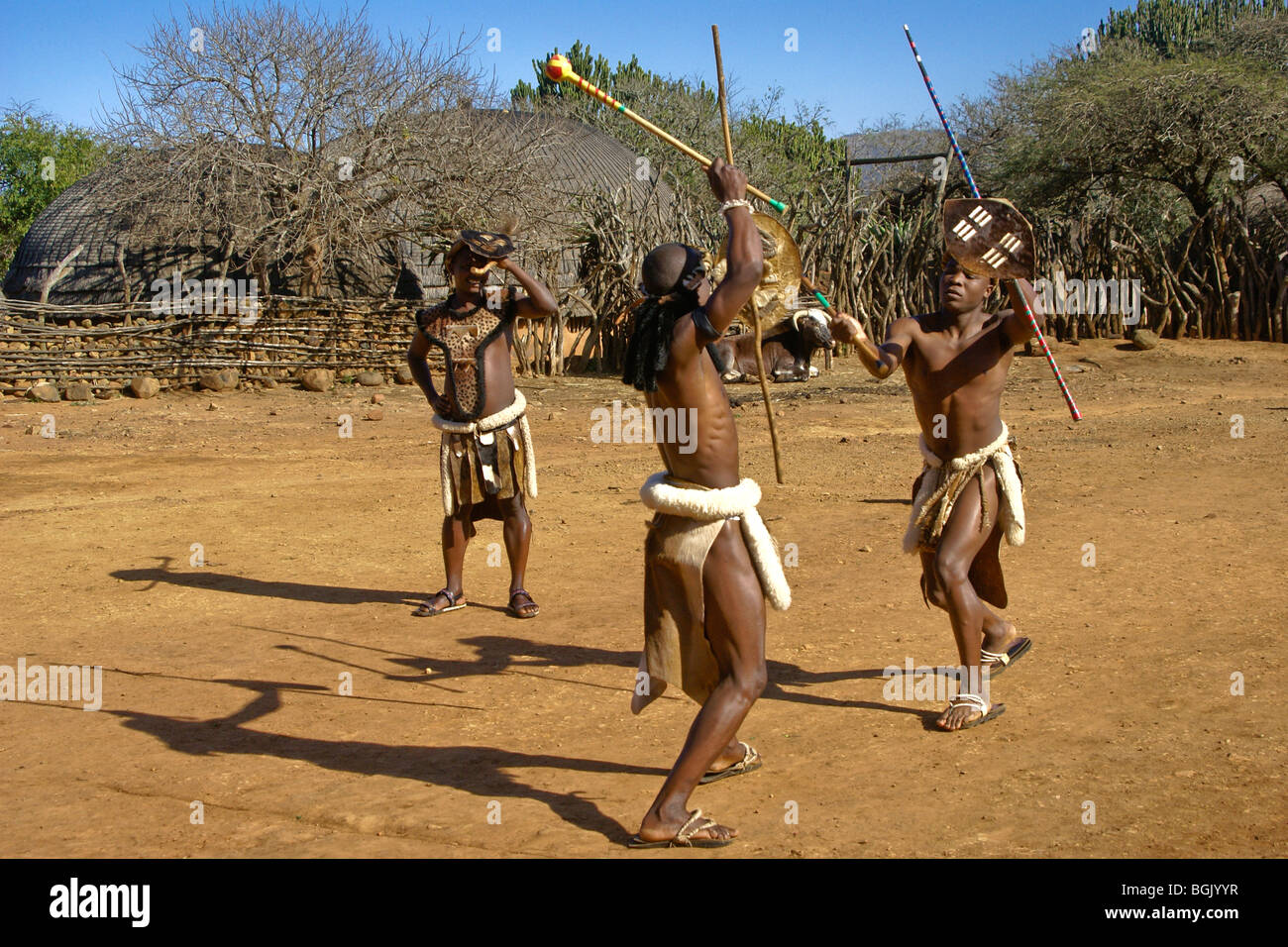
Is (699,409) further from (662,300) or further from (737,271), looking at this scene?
(737,271)

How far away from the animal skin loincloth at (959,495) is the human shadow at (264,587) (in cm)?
293

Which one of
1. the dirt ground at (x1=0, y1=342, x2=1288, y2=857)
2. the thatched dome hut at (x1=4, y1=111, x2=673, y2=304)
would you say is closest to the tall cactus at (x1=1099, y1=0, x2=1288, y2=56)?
the thatched dome hut at (x1=4, y1=111, x2=673, y2=304)

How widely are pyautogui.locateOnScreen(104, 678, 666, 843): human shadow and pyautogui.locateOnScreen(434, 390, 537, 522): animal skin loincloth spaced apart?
5.46 feet

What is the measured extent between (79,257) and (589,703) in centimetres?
1666

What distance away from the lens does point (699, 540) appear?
3.58 metres

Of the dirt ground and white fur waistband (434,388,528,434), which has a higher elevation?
white fur waistband (434,388,528,434)

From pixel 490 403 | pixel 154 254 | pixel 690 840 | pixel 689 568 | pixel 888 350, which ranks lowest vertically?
pixel 690 840

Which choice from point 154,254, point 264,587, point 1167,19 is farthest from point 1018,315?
point 1167,19

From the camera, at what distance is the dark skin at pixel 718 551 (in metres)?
3.37

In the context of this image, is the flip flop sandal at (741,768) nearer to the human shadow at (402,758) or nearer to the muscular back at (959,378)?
the human shadow at (402,758)

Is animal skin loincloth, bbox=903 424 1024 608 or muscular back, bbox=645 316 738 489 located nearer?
muscular back, bbox=645 316 738 489

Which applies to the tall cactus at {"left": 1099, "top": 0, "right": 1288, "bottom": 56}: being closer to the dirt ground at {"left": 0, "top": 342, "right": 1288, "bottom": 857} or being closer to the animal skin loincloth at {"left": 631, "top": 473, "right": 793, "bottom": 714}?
the dirt ground at {"left": 0, "top": 342, "right": 1288, "bottom": 857}

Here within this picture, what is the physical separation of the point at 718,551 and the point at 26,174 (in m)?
29.3

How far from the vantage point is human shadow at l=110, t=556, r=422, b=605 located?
6.45m
